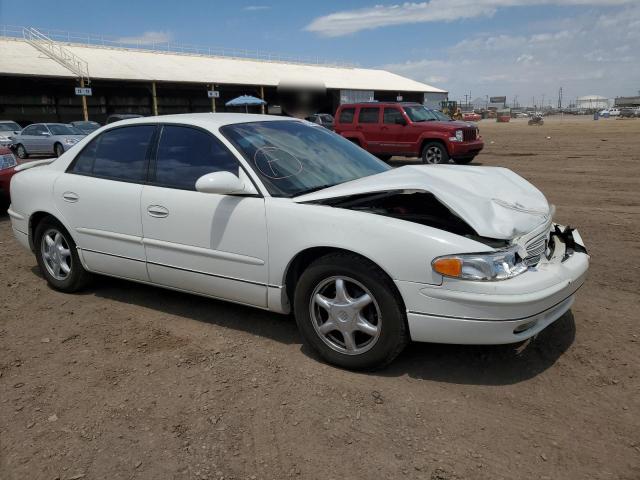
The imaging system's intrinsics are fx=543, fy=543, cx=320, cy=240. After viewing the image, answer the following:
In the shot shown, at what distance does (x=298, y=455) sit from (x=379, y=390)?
0.71 metres

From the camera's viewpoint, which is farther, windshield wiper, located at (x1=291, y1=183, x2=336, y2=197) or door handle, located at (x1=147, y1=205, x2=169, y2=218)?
door handle, located at (x1=147, y1=205, x2=169, y2=218)

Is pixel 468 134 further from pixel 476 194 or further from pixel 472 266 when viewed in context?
pixel 472 266

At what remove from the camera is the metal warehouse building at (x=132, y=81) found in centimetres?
3497

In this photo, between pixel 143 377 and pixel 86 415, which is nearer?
pixel 86 415

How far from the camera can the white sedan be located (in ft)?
9.83

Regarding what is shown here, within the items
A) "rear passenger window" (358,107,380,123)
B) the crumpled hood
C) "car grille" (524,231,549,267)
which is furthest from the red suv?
"car grille" (524,231,549,267)

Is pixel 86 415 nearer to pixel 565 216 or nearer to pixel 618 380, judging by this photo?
pixel 618 380

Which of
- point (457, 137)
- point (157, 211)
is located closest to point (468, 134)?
point (457, 137)

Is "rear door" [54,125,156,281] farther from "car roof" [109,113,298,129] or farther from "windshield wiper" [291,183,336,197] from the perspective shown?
"windshield wiper" [291,183,336,197]

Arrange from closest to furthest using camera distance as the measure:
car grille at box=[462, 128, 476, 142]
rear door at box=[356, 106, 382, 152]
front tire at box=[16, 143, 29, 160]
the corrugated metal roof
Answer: car grille at box=[462, 128, 476, 142] → rear door at box=[356, 106, 382, 152] → front tire at box=[16, 143, 29, 160] → the corrugated metal roof

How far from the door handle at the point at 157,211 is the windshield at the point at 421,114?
1212cm

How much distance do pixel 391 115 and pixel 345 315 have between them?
1291cm

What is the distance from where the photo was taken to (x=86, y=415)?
9.70 ft

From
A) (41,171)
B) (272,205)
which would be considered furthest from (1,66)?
(272,205)
